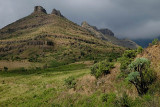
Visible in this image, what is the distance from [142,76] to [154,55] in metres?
5.28

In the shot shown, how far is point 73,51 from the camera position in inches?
6137

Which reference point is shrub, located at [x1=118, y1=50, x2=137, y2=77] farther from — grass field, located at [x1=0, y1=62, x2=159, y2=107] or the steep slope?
the steep slope

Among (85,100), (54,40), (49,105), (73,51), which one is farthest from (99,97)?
(54,40)

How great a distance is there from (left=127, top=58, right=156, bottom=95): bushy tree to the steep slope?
6.03 ft

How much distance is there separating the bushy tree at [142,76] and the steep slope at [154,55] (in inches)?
72.4

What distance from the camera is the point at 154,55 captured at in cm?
2077

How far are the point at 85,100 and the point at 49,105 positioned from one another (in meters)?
6.68

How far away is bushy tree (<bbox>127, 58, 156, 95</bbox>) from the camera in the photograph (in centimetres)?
1714

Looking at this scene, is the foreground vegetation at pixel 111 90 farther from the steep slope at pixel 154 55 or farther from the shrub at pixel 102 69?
the steep slope at pixel 154 55

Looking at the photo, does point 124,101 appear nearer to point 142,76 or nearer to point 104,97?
point 104,97

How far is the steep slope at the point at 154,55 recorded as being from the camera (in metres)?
19.3

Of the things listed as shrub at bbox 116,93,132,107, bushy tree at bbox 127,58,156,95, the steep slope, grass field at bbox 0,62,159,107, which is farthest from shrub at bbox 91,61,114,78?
shrub at bbox 116,93,132,107

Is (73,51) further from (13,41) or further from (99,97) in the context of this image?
(99,97)

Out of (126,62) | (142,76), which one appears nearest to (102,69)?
(126,62)
